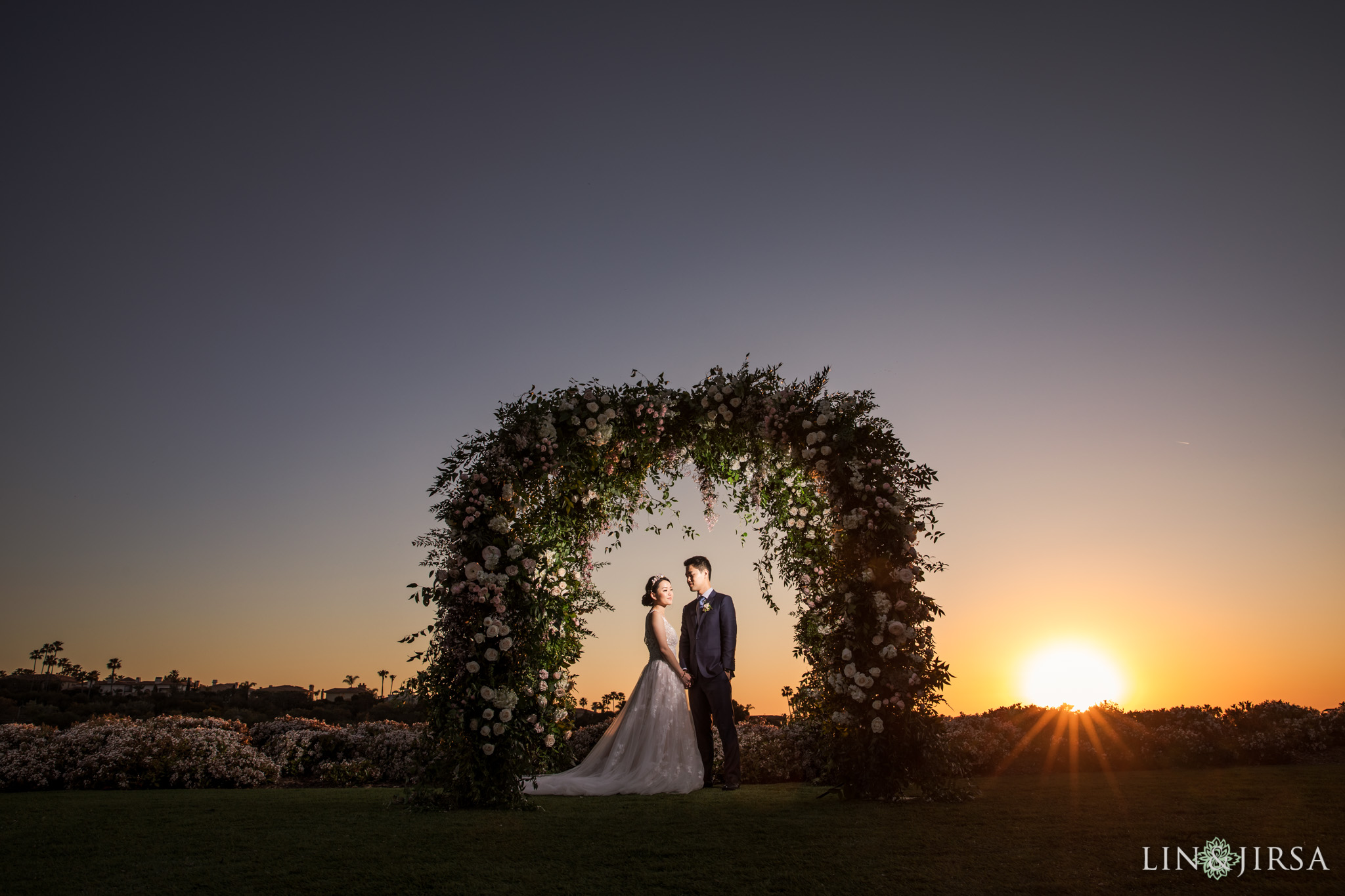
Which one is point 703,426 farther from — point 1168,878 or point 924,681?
point 1168,878

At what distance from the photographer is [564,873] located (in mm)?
4348

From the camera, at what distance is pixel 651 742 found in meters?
9.43

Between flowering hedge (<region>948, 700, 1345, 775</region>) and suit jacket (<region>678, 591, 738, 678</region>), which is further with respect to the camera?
flowering hedge (<region>948, 700, 1345, 775</region>)

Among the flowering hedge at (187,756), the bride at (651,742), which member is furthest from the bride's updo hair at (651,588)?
the flowering hedge at (187,756)

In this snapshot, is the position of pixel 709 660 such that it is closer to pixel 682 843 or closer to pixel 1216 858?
pixel 682 843

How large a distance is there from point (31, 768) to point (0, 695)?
10.9 metres

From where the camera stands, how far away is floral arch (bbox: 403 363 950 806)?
7.49 meters

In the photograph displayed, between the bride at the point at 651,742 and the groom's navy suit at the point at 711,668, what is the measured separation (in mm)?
187

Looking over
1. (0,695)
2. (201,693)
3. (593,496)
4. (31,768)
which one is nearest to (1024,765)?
(593,496)

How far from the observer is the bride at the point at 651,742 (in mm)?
8609

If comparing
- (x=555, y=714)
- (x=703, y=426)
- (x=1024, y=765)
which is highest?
(x=703, y=426)
